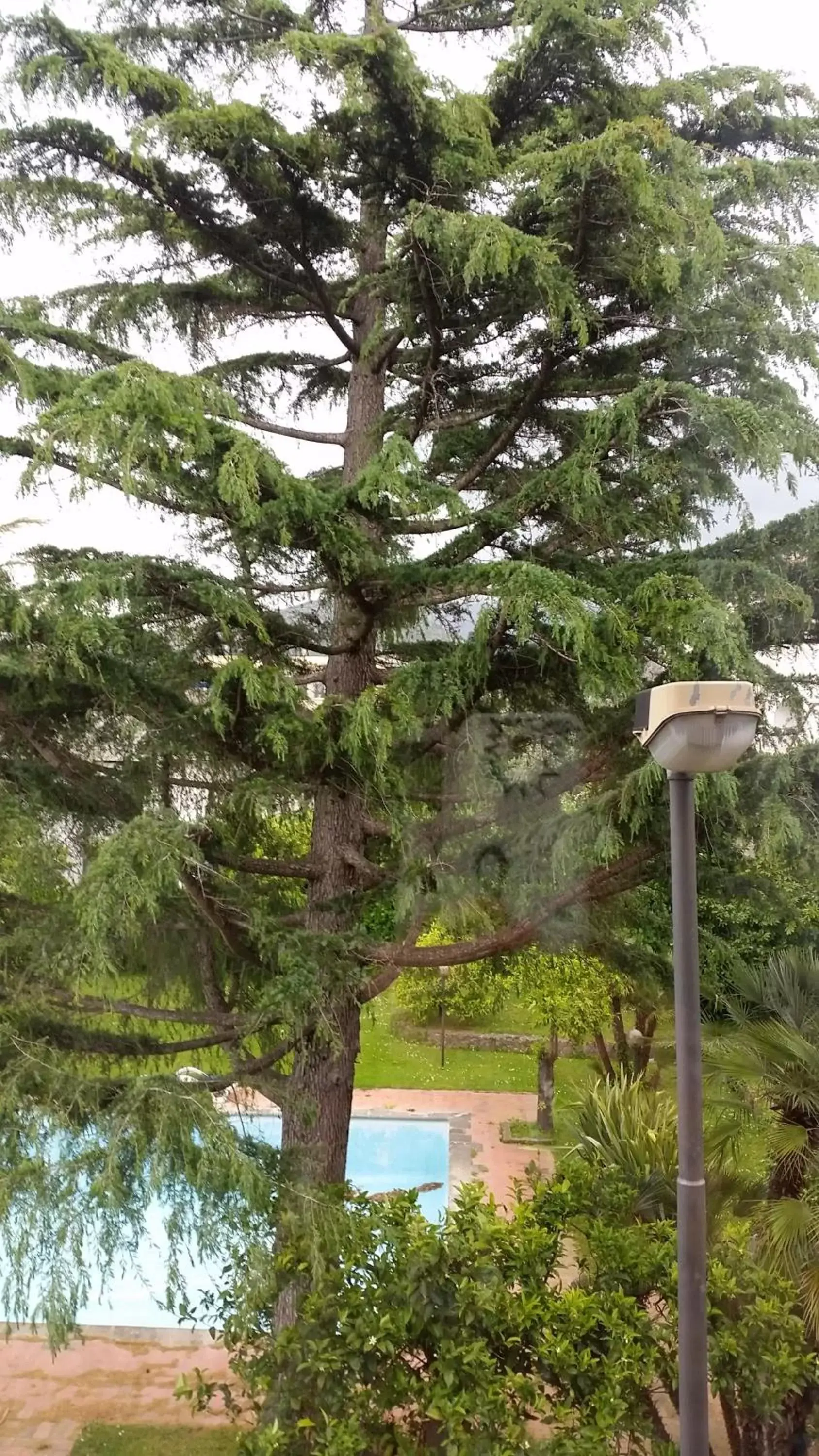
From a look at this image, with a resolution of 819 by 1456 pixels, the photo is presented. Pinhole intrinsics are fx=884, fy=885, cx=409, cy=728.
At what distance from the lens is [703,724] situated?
137 centimetres

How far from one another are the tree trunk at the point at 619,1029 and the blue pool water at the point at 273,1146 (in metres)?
0.96

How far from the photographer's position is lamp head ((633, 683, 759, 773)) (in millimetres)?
1363

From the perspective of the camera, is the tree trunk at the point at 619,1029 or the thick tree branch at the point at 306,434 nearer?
the thick tree branch at the point at 306,434

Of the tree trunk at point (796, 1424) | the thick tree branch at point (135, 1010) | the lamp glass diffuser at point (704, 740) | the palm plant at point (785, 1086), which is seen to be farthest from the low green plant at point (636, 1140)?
the lamp glass diffuser at point (704, 740)

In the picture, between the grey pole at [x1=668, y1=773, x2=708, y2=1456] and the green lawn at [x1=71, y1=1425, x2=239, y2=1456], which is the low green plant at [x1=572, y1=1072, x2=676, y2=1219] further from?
the green lawn at [x1=71, y1=1425, x2=239, y2=1456]

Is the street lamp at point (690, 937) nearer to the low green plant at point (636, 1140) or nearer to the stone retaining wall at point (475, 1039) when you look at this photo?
the low green plant at point (636, 1140)

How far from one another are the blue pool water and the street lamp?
864 millimetres

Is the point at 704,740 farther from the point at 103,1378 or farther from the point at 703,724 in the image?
the point at 103,1378

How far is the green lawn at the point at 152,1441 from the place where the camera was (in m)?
3.22

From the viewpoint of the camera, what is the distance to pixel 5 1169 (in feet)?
7.75

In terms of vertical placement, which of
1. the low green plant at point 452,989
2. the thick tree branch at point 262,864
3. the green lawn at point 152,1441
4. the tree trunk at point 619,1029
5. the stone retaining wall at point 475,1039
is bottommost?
the green lawn at point 152,1441

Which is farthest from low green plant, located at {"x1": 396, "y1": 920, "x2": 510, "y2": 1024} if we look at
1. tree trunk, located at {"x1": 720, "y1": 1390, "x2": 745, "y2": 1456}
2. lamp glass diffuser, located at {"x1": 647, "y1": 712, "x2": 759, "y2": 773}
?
lamp glass diffuser, located at {"x1": 647, "y1": 712, "x2": 759, "y2": 773}

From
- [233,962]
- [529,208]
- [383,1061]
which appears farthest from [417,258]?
[383,1061]

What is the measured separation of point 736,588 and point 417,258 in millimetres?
1273
